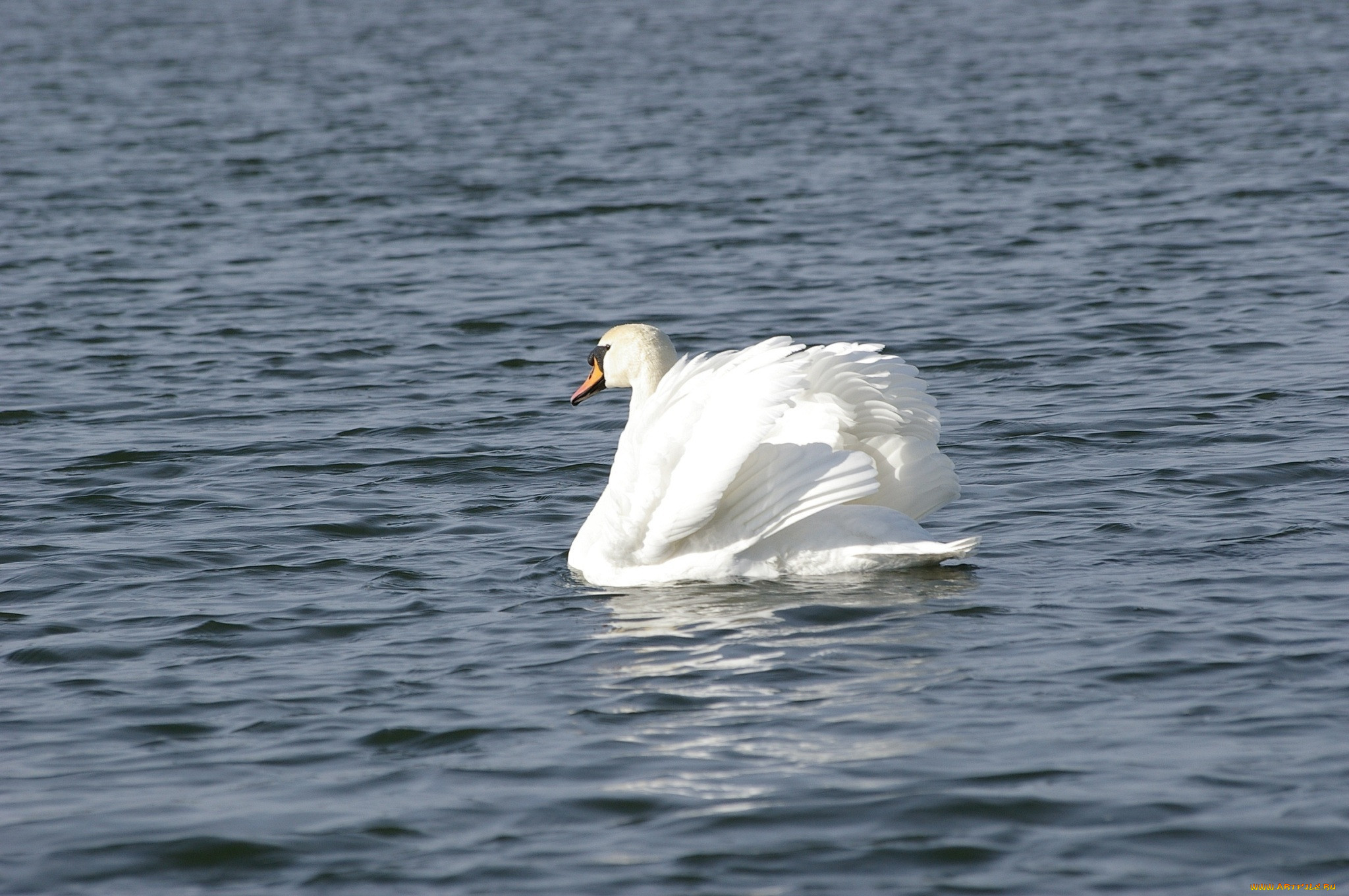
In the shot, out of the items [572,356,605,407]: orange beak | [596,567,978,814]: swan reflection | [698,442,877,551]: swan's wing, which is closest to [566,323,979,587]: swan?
[698,442,877,551]: swan's wing

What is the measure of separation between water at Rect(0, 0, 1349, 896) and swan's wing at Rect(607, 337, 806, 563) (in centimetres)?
43

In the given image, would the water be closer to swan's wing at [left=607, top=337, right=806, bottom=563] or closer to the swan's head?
swan's wing at [left=607, top=337, right=806, bottom=563]

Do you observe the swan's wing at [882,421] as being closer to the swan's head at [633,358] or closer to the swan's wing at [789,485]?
the swan's wing at [789,485]

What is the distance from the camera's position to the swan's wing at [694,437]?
26.4 feet

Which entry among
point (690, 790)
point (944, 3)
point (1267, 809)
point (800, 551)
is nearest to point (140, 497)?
point (800, 551)

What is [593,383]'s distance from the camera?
10016 mm

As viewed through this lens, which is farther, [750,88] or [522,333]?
[750,88]

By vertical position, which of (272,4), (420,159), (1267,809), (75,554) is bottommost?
(1267,809)

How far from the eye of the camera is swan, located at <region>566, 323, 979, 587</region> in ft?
26.8

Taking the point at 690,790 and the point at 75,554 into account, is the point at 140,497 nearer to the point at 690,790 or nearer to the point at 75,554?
the point at 75,554

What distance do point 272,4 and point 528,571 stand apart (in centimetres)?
4663

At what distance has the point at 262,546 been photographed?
9.83 metres

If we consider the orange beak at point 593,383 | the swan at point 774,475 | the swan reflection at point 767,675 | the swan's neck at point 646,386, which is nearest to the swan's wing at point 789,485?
the swan at point 774,475

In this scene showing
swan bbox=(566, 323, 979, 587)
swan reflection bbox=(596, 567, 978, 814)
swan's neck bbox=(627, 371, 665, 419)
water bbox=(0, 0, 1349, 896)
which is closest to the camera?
water bbox=(0, 0, 1349, 896)
